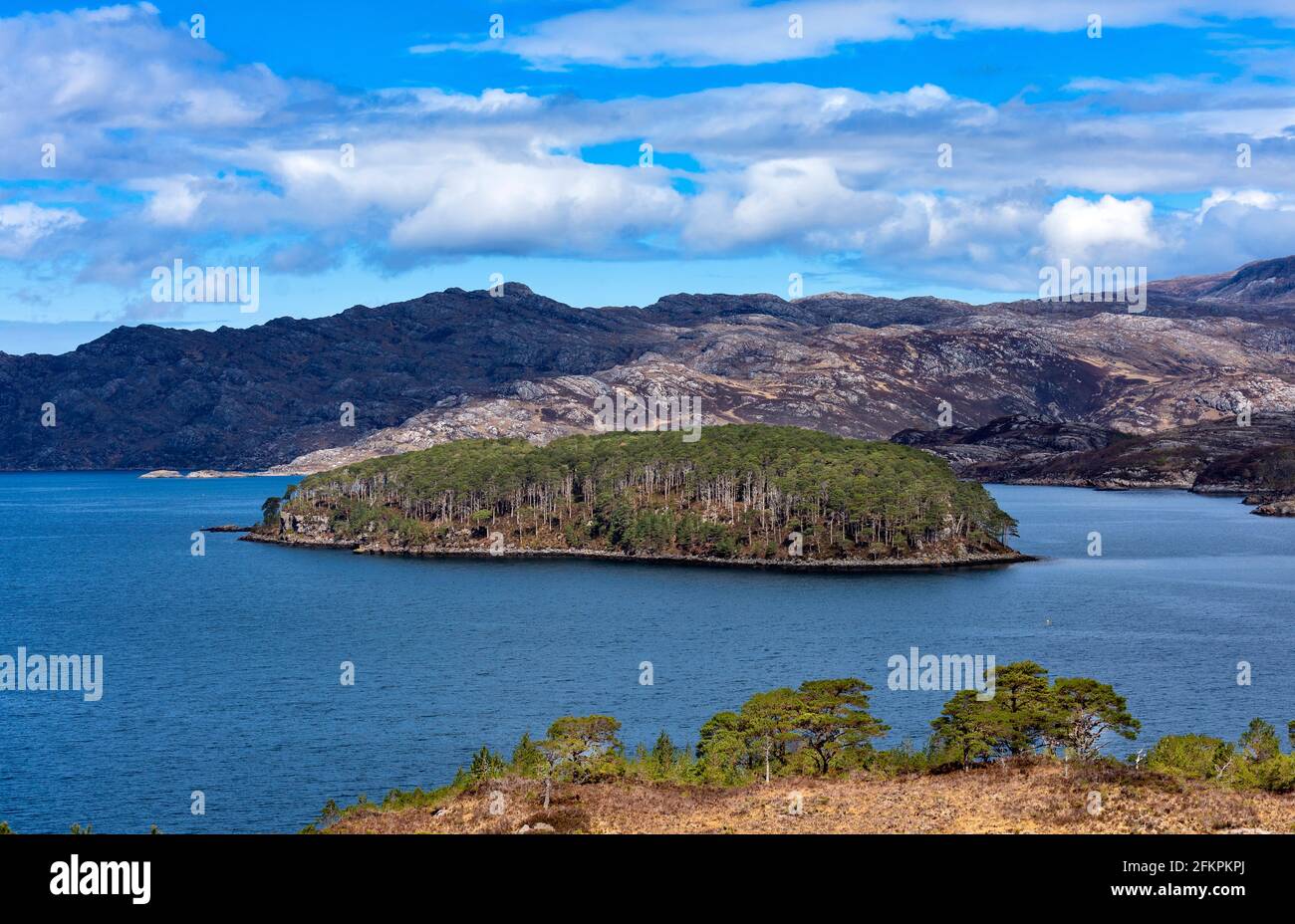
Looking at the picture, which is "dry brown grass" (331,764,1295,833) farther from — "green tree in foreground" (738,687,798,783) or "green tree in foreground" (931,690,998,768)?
"green tree in foreground" (738,687,798,783)

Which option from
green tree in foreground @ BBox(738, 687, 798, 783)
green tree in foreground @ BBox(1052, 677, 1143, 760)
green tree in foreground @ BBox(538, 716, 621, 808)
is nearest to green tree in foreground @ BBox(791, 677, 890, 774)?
green tree in foreground @ BBox(738, 687, 798, 783)

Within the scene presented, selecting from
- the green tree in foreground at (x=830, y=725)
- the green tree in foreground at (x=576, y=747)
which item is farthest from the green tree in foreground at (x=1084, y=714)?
the green tree in foreground at (x=576, y=747)

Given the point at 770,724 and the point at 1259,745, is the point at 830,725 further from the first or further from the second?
the point at 1259,745
